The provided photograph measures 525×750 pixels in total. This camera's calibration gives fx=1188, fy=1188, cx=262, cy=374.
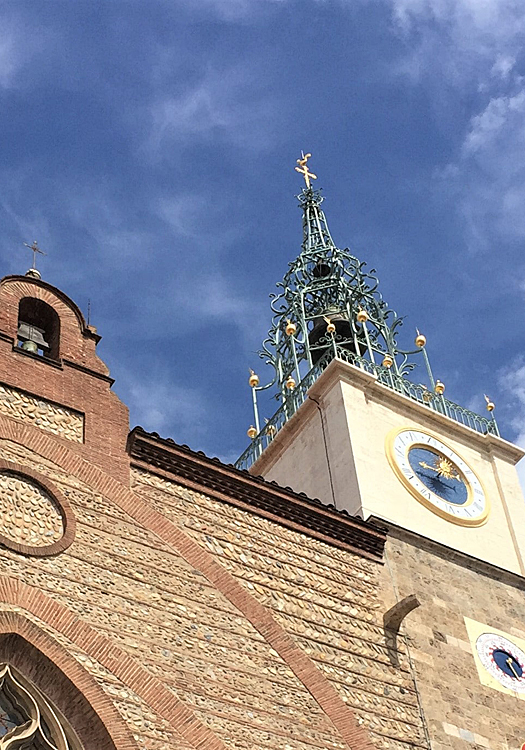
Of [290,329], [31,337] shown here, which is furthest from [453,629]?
[290,329]

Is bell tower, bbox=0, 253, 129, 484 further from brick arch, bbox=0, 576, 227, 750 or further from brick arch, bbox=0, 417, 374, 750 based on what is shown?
brick arch, bbox=0, 576, 227, 750

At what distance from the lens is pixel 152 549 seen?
1240cm

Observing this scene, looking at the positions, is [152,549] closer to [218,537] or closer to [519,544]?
[218,537]

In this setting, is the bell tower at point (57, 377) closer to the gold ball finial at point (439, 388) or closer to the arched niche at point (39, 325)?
the arched niche at point (39, 325)

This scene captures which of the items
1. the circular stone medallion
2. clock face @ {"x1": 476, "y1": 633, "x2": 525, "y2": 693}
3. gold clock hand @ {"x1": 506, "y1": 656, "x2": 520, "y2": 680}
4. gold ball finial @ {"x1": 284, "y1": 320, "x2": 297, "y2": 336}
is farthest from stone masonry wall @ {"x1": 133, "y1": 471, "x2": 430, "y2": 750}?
gold ball finial @ {"x1": 284, "y1": 320, "x2": 297, "y2": 336}

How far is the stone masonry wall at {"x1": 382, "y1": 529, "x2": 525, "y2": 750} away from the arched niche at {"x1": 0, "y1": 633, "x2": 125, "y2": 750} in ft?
14.6

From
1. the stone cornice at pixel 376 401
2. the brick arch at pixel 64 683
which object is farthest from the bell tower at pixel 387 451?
the brick arch at pixel 64 683

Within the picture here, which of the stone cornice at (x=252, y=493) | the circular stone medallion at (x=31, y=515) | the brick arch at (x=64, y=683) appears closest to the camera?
the brick arch at (x=64, y=683)

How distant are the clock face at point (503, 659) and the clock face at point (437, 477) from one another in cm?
241

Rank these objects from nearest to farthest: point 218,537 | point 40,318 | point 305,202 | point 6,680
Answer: point 6,680
point 218,537
point 40,318
point 305,202

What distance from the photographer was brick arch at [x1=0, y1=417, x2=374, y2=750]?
12352 mm

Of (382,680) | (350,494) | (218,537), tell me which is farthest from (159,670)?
(350,494)

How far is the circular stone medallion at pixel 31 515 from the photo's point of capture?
1147 centimetres

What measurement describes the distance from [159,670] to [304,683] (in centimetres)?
186
